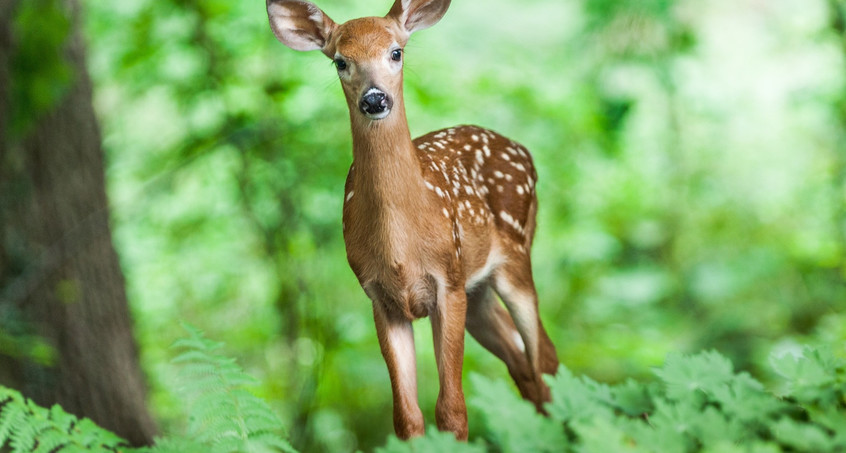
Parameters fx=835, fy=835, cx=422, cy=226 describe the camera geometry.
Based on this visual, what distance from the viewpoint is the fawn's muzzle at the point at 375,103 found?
5.44 feet

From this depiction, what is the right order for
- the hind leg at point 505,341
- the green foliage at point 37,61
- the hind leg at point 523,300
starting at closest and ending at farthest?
the hind leg at point 523,300, the hind leg at point 505,341, the green foliage at point 37,61

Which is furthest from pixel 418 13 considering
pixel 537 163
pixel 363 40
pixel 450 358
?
Answer: pixel 537 163

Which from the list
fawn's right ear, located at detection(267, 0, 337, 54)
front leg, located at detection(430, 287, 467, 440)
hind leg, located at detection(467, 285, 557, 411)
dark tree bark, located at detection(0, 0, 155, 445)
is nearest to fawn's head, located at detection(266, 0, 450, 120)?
fawn's right ear, located at detection(267, 0, 337, 54)

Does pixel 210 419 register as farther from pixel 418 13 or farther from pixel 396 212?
pixel 418 13

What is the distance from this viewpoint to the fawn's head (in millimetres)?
1695

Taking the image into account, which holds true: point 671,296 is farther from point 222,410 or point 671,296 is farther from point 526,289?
point 222,410

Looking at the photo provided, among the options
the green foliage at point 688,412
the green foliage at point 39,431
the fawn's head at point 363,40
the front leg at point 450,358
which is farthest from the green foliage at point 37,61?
the green foliage at point 688,412

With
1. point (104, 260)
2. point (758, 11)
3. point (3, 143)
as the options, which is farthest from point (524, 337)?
point (758, 11)

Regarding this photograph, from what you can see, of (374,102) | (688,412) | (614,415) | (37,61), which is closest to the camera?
(688,412)

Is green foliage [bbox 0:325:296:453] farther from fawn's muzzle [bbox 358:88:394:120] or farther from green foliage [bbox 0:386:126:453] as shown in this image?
fawn's muzzle [bbox 358:88:394:120]

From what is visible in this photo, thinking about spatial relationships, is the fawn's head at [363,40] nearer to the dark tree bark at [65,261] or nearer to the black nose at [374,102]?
the black nose at [374,102]

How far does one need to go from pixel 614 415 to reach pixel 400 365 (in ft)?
1.59

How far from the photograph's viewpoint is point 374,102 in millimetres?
→ 1655

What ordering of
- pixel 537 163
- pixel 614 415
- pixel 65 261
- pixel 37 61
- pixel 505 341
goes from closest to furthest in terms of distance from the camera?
1. pixel 614 415
2. pixel 505 341
3. pixel 37 61
4. pixel 65 261
5. pixel 537 163
